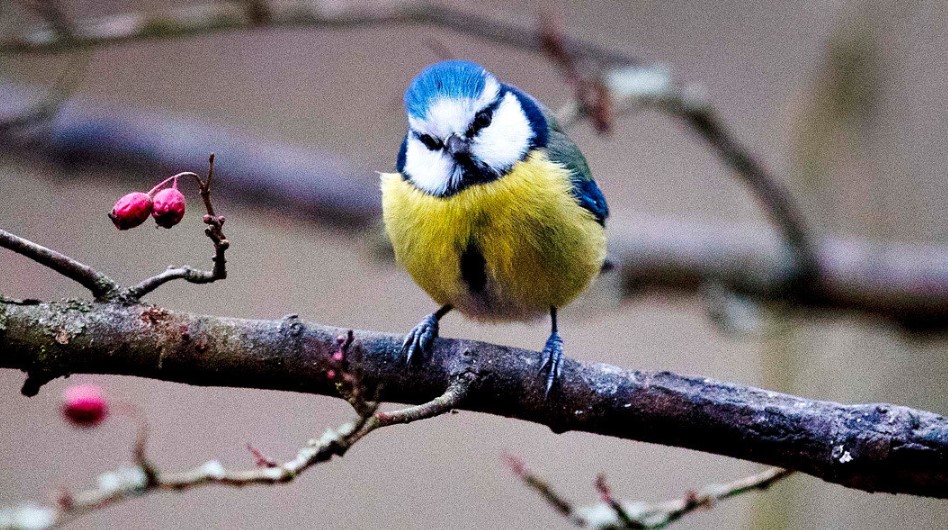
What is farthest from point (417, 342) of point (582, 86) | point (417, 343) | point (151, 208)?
point (582, 86)

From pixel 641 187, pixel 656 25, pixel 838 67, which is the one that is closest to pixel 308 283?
pixel 641 187

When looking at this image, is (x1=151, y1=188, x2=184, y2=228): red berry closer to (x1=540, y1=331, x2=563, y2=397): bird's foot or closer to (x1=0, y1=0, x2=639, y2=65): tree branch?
(x1=540, y1=331, x2=563, y2=397): bird's foot

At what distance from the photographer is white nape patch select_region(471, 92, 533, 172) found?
5.81 ft

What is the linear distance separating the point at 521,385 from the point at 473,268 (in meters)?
0.43

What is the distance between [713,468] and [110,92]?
2.75 m

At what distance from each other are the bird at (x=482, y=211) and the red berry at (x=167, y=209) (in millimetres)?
635

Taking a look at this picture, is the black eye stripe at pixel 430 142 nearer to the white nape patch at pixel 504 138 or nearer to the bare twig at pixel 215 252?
the white nape patch at pixel 504 138

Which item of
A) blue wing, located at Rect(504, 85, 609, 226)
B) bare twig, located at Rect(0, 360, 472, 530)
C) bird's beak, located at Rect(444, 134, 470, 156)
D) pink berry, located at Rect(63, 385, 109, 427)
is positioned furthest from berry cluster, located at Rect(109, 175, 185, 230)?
blue wing, located at Rect(504, 85, 609, 226)

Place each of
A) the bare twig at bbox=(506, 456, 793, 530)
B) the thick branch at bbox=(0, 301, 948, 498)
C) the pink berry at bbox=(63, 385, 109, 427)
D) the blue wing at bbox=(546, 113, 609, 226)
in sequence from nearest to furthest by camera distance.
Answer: the thick branch at bbox=(0, 301, 948, 498) → the bare twig at bbox=(506, 456, 793, 530) → the pink berry at bbox=(63, 385, 109, 427) → the blue wing at bbox=(546, 113, 609, 226)

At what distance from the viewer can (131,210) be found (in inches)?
42.1

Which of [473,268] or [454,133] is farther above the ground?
[454,133]

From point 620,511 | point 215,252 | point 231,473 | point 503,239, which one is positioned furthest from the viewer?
point 503,239

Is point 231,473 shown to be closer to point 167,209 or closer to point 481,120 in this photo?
point 167,209

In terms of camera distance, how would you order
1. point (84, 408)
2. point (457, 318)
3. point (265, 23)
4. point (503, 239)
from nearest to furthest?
point (84, 408)
point (503, 239)
point (265, 23)
point (457, 318)
